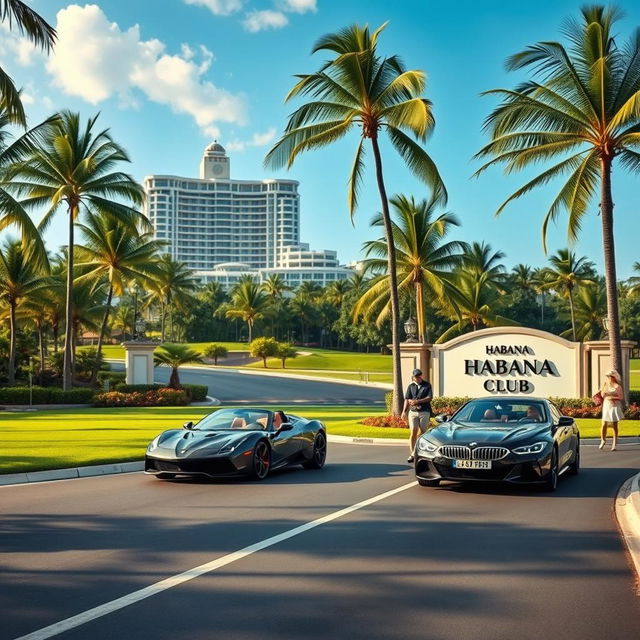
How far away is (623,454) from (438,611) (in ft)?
44.2

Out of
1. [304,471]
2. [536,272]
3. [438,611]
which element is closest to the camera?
[438,611]

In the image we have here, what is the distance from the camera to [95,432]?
72.6 feet

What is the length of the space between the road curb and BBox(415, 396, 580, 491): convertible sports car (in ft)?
3.26

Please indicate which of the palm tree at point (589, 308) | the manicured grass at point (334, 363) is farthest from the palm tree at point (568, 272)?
the manicured grass at point (334, 363)

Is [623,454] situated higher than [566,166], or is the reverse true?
[566,166]

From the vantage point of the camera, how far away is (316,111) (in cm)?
2680

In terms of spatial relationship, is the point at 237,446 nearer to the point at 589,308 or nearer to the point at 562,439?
the point at 562,439

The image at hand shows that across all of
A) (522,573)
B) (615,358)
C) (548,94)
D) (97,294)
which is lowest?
(522,573)

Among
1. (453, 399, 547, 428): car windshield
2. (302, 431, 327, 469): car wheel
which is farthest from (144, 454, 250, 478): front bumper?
(453, 399, 547, 428): car windshield

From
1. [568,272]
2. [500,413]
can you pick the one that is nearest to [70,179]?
[500,413]

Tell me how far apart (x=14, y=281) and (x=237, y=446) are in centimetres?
3569

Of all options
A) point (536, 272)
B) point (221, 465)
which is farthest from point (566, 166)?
point (536, 272)

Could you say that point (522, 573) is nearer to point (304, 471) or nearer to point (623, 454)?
point (304, 471)

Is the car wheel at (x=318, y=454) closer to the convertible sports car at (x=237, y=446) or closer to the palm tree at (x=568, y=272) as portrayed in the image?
the convertible sports car at (x=237, y=446)
